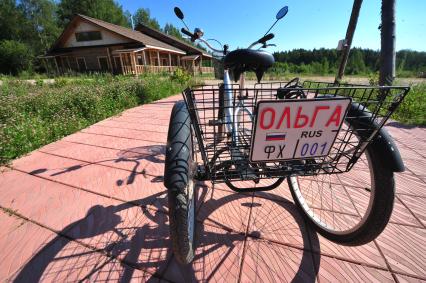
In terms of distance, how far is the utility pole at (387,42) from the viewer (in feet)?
12.7

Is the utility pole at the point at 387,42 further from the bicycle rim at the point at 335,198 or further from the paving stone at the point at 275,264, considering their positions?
the paving stone at the point at 275,264

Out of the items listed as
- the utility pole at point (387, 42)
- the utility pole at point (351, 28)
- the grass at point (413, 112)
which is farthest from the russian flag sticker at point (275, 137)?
the utility pole at point (351, 28)

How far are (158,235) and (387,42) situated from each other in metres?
5.20

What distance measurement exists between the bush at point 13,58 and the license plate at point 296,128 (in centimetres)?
3790

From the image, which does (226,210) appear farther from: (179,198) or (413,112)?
(413,112)

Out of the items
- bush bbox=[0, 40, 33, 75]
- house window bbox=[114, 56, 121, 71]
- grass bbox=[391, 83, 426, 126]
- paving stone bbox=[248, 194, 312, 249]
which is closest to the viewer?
paving stone bbox=[248, 194, 312, 249]

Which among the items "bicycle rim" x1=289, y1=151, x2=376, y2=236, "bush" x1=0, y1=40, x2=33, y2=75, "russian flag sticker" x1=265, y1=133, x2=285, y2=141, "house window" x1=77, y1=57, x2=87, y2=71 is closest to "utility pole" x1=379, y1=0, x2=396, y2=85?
"bicycle rim" x1=289, y1=151, x2=376, y2=236

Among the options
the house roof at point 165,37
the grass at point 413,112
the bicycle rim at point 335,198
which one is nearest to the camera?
the bicycle rim at point 335,198

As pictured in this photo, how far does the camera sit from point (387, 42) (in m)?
4.03

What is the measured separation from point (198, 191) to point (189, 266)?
2.42ft

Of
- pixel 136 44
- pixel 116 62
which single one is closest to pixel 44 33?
pixel 116 62

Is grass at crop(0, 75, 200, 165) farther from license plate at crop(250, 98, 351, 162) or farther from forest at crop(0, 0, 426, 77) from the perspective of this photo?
forest at crop(0, 0, 426, 77)

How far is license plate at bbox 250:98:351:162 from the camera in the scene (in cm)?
79

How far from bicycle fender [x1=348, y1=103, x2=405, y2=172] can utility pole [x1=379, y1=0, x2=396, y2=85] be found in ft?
14.2
